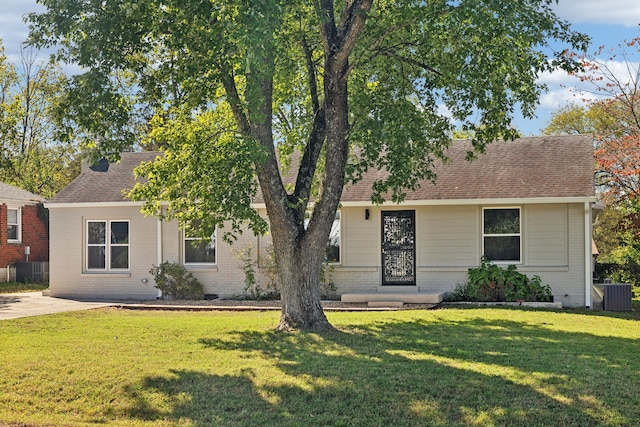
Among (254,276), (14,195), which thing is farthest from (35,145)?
(254,276)

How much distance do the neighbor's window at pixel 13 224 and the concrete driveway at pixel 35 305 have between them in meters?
6.88

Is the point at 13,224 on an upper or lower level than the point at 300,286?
upper

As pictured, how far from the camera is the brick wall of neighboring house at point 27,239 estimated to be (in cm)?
2873

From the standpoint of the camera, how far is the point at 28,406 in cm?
873

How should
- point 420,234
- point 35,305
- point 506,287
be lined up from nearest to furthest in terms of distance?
1. point 506,287
2. point 35,305
3. point 420,234

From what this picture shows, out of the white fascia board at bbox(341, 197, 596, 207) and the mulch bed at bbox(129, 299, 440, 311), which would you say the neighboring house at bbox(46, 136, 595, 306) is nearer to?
the white fascia board at bbox(341, 197, 596, 207)

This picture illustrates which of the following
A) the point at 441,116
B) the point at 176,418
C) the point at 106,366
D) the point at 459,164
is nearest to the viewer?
the point at 176,418

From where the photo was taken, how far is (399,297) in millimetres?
18953

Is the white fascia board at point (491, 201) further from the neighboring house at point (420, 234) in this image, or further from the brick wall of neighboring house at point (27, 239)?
the brick wall of neighboring house at point (27, 239)

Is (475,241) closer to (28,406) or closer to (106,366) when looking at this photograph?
(106,366)

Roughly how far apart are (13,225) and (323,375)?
23.5 meters

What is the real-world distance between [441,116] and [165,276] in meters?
10.0

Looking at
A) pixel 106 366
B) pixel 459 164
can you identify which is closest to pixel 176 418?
pixel 106 366

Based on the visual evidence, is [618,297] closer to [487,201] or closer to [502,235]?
[502,235]
